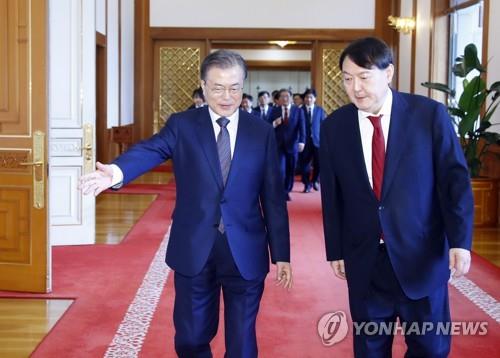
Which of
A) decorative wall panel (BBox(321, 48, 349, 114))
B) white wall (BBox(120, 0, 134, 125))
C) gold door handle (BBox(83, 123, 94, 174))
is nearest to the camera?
gold door handle (BBox(83, 123, 94, 174))

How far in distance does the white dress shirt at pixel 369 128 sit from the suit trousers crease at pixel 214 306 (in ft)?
1.85

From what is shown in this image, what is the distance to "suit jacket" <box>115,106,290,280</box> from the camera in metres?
2.60

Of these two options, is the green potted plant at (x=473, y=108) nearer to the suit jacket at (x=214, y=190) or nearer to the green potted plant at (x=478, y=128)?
the green potted plant at (x=478, y=128)

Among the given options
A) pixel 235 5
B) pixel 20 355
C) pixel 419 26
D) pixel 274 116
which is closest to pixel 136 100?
pixel 235 5

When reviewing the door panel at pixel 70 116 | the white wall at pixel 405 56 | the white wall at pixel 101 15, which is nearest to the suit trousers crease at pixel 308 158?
the white wall at pixel 405 56

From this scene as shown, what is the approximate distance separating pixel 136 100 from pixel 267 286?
28.7 ft

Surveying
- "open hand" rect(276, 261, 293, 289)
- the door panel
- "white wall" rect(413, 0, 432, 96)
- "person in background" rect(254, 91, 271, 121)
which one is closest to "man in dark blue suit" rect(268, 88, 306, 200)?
"person in background" rect(254, 91, 271, 121)

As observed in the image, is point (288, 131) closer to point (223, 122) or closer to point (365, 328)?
point (223, 122)

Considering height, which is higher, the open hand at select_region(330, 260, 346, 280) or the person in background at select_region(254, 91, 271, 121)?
the person in background at select_region(254, 91, 271, 121)

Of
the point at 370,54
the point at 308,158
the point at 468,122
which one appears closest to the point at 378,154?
the point at 370,54

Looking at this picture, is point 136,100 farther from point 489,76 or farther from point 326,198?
point 326,198

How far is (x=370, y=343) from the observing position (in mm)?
2561

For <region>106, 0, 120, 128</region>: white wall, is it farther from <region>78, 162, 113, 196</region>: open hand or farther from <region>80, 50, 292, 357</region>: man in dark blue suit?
<region>78, 162, 113, 196</region>: open hand

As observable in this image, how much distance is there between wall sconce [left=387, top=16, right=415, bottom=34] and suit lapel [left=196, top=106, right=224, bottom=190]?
947cm
